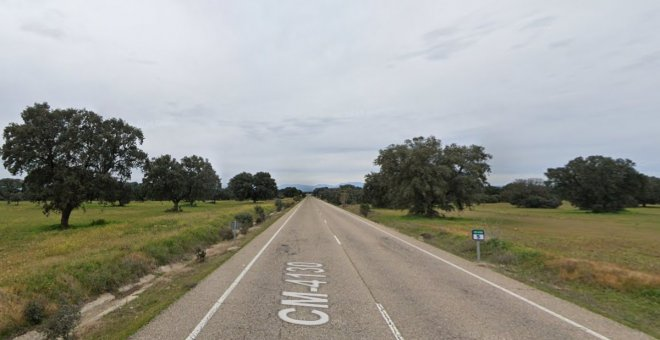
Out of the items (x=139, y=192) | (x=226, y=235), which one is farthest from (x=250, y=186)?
(x=226, y=235)

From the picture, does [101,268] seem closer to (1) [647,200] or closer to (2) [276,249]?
(2) [276,249]

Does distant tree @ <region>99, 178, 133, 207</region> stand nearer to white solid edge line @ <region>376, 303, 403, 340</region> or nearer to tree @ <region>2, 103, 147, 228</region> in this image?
tree @ <region>2, 103, 147, 228</region>

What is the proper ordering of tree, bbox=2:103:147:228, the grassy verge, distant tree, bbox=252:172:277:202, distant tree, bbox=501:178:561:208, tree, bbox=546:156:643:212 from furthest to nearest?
distant tree, bbox=252:172:277:202 → distant tree, bbox=501:178:561:208 → tree, bbox=546:156:643:212 → tree, bbox=2:103:147:228 → the grassy verge

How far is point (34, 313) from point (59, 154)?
33499 millimetres

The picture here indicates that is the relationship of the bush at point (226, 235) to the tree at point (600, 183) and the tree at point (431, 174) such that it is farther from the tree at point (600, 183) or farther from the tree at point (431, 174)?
the tree at point (600, 183)

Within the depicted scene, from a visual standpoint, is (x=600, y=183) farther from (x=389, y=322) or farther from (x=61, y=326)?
(x=61, y=326)

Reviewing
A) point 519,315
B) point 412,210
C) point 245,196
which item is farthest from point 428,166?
point 245,196

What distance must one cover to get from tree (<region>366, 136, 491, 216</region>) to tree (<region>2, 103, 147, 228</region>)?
32496 mm

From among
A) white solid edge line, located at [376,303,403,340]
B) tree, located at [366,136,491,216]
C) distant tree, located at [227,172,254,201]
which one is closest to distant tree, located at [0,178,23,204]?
distant tree, located at [227,172,254,201]

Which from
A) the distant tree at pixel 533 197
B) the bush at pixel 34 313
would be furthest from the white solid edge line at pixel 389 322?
the distant tree at pixel 533 197

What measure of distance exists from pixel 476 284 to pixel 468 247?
9553 millimetres

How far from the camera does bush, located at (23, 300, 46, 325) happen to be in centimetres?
802

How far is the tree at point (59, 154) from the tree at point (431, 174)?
32.5 metres

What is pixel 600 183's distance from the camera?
82.6 meters
